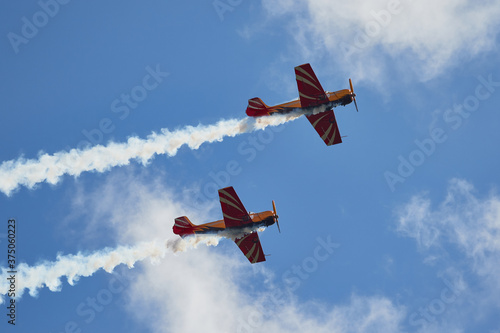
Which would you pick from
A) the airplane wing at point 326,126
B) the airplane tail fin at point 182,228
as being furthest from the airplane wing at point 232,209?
the airplane wing at point 326,126

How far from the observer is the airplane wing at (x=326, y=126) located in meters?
Result: 81.8

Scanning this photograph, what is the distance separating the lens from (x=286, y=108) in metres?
81.1

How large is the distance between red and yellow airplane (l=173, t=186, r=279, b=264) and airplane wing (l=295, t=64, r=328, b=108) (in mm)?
8931

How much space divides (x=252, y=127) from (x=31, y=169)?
18379mm

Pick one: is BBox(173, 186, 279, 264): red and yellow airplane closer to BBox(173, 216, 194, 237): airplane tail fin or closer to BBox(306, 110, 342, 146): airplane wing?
BBox(173, 216, 194, 237): airplane tail fin

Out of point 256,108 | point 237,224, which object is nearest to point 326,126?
point 256,108

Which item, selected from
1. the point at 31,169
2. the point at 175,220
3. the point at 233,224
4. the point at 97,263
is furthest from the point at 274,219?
the point at 31,169

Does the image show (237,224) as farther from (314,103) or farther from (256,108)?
(314,103)

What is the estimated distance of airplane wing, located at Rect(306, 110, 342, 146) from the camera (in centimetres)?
8175

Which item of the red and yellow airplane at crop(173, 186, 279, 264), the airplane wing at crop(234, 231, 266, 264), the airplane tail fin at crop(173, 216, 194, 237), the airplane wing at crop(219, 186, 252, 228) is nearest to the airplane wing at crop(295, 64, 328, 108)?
the red and yellow airplane at crop(173, 186, 279, 264)

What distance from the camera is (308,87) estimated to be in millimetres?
78500

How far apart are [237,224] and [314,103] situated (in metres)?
11.6

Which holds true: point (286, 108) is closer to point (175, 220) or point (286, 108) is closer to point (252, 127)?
point (252, 127)

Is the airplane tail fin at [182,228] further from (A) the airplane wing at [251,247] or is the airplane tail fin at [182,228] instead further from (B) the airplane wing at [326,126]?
(B) the airplane wing at [326,126]
